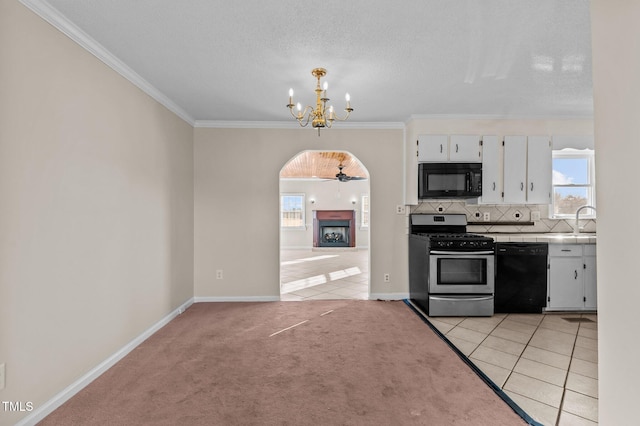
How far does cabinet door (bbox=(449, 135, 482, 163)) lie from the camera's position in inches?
154

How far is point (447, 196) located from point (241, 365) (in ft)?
9.92

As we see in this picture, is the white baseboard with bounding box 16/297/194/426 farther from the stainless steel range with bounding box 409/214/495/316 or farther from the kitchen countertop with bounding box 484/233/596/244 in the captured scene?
the kitchen countertop with bounding box 484/233/596/244

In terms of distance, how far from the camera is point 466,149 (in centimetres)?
391

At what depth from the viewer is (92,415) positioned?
1815 mm

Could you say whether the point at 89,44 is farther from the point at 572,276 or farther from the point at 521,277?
the point at 572,276

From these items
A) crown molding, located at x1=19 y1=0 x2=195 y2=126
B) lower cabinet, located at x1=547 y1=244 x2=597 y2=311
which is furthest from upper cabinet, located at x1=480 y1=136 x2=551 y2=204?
crown molding, located at x1=19 y1=0 x2=195 y2=126

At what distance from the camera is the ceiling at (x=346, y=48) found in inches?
72.0

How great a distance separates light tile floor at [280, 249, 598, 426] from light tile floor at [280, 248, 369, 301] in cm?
6

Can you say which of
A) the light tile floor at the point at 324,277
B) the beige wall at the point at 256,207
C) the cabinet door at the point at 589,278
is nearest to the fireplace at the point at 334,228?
the light tile floor at the point at 324,277

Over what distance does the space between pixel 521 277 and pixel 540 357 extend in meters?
1.24

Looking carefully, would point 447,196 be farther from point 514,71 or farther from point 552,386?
point 552,386

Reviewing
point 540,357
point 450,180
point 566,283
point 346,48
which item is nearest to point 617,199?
point 346,48

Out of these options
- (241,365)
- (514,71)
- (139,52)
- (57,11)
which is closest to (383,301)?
(241,365)

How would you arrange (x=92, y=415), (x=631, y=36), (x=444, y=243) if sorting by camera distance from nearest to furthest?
(x=631, y=36), (x=92, y=415), (x=444, y=243)
